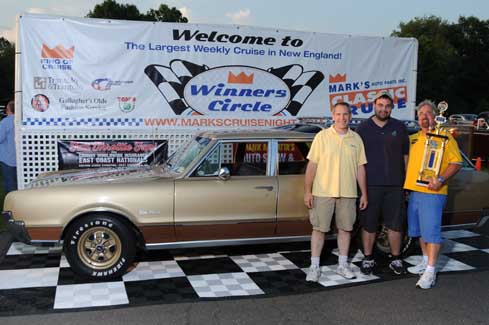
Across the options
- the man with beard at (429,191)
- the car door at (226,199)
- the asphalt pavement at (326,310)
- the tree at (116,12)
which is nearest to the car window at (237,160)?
the car door at (226,199)

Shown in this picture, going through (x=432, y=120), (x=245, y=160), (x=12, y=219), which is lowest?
(x=12, y=219)

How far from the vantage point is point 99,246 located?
485 centimetres

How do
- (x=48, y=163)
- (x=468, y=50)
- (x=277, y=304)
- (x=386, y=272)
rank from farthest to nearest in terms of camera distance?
1. (x=468, y=50)
2. (x=48, y=163)
3. (x=386, y=272)
4. (x=277, y=304)

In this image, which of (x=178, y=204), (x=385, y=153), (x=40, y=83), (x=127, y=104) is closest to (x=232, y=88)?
(x=127, y=104)

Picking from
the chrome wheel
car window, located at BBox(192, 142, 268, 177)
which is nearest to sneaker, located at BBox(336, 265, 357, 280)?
car window, located at BBox(192, 142, 268, 177)

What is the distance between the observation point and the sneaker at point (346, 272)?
5.01 m

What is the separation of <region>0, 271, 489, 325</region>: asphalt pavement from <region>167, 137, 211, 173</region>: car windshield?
158cm

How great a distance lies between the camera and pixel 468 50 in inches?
2403

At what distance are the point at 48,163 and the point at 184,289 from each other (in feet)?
12.8

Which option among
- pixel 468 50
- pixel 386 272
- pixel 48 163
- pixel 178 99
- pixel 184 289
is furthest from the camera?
pixel 468 50

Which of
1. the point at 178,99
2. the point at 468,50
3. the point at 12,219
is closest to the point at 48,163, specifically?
the point at 178,99

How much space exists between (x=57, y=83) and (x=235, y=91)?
2835 mm

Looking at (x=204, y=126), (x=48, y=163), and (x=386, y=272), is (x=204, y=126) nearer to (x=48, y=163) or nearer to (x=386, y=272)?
(x=48, y=163)

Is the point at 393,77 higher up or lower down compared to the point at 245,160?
higher up
